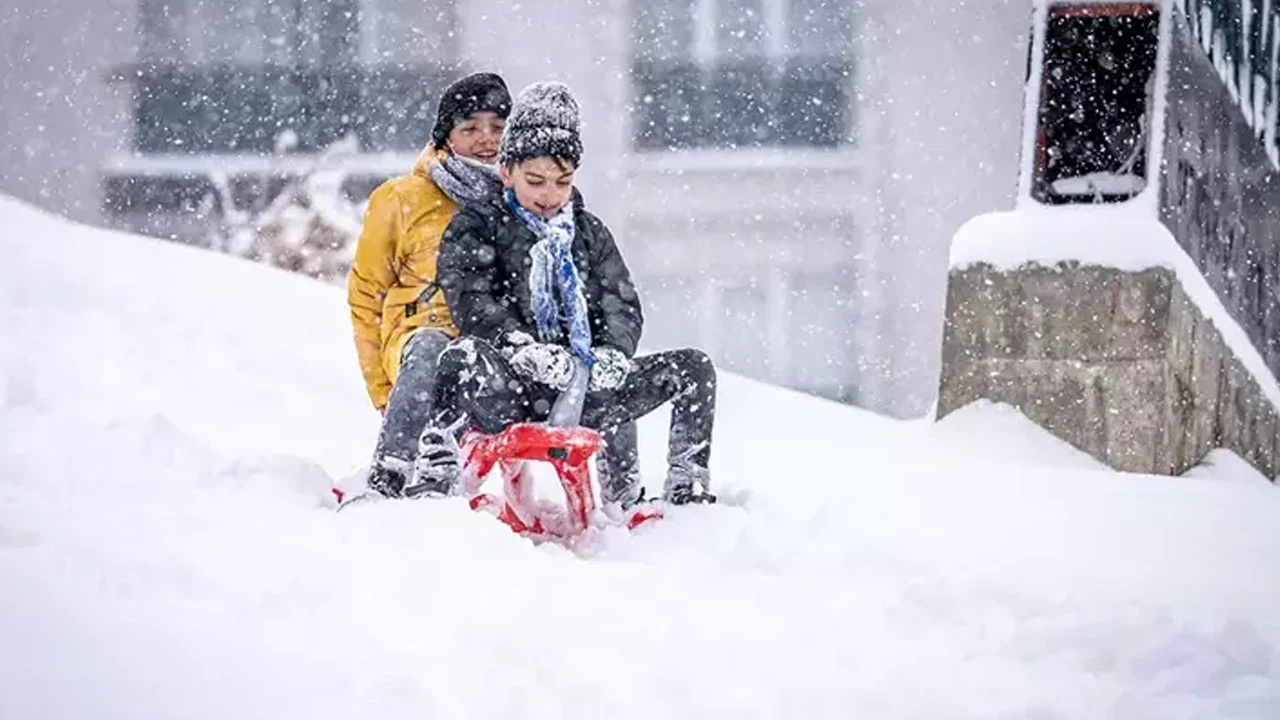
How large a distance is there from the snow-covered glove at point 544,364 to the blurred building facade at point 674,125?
1149 cm

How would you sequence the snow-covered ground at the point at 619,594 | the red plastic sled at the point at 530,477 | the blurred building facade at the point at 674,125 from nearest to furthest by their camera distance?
1. the snow-covered ground at the point at 619,594
2. the red plastic sled at the point at 530,477
3. the blurred building facade at the point at 674,125

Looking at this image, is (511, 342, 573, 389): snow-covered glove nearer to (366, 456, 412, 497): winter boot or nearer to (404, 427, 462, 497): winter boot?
(404, 427, 462, 497): winter boot

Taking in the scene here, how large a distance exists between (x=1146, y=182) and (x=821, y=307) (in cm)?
953

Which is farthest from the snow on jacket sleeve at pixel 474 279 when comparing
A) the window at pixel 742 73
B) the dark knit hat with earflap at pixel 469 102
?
the window at pixel 742 73

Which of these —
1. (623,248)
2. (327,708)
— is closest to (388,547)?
(327,708)

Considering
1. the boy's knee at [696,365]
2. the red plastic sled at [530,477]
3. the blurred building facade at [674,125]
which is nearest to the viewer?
the red plastic sled at [530,477]

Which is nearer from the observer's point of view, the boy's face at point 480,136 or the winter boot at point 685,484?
the winter boot at point 685,484

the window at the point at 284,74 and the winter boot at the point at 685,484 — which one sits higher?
the window at the point at 284,74

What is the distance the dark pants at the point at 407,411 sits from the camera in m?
4.10

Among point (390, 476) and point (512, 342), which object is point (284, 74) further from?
point (512, 342)

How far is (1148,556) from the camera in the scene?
3.80 meters

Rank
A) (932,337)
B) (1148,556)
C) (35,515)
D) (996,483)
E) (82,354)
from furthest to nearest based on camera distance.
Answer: (932,337), (82,354), (996,483), (1148,556), (35,515)

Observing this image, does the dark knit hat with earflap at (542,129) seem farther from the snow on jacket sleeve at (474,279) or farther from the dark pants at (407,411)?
the dark pants at (407,411)

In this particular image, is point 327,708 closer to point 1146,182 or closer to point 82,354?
point 82,354
